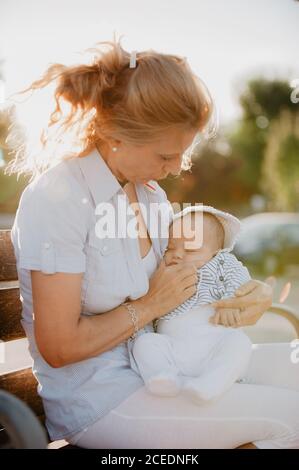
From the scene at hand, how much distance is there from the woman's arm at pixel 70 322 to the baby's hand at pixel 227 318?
9.0 inches

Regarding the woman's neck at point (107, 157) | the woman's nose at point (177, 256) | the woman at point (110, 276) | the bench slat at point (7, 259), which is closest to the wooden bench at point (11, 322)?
the bench slat at point (7, 259)

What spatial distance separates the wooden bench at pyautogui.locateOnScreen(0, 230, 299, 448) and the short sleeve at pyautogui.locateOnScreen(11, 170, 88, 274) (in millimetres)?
328

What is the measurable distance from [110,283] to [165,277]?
21 cm

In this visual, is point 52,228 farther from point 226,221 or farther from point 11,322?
point 226,221

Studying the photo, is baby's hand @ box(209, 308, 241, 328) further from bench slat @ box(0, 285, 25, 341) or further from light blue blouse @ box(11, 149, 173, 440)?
bench slat @ box(0, 285, 25, 341)

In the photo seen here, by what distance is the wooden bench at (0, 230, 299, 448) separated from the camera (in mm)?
2166

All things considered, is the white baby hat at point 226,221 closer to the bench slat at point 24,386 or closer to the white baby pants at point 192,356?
the white baby pants at point 192,356

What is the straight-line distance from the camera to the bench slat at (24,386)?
2.16m

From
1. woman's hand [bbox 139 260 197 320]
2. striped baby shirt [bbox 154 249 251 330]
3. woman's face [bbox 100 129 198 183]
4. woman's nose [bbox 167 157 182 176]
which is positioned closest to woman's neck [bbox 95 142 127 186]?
woman's face [bbox 100 129 198 183]

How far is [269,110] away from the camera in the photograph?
40875 millimetres

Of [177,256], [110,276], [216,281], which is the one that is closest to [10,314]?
[110,276]

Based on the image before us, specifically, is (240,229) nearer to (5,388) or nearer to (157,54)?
(157,54)
